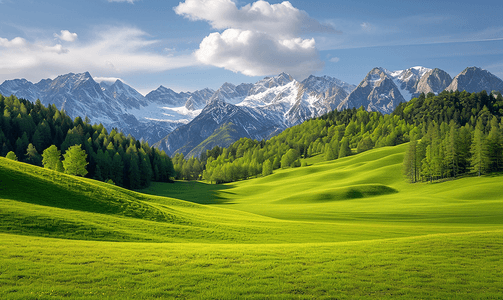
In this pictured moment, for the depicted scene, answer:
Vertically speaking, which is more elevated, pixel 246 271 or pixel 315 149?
pixel 315 149

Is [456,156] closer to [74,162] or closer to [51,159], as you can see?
[74,162]

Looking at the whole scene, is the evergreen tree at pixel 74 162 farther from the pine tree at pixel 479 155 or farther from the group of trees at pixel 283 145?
the pine tree at pixel 479 155

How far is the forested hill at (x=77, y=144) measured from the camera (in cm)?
10850

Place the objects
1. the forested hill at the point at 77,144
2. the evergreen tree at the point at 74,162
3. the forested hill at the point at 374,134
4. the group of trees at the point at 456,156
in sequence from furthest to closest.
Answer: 1. the forested hill at the point at 374,134
2. the forested hill at the point at 77,144
3. the evergreen tree at the point at 74,162
4. the group of trees at the point at 456,156

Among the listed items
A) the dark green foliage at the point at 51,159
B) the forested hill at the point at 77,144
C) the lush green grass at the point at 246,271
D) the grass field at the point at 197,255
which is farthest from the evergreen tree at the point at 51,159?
the lush green grass at the point at 246,271

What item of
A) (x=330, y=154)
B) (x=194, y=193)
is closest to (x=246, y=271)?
(x=194, y=193)

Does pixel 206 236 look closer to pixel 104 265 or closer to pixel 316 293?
pixel 104 265

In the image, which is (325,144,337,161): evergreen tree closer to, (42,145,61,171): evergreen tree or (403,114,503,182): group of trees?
(403,114,503,182): group of trees

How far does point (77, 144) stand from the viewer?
11281 centimetres

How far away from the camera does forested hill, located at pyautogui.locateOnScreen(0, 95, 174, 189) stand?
10850 cm

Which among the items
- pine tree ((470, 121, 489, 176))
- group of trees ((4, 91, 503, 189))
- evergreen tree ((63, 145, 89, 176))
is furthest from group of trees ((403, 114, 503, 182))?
evergreen tree ((63, 145, 89, 176))

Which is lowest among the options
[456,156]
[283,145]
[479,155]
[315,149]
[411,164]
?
[411,164]

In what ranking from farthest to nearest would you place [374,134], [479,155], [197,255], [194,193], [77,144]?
[374,134] → [77,144] → [194,193] → [479,155] → [197,255]

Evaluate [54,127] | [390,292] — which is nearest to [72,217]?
[390,292]
